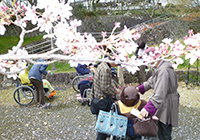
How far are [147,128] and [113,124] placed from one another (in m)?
0.43

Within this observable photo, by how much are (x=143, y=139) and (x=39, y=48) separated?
8595mm

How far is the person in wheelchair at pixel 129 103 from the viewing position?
6.61 ft

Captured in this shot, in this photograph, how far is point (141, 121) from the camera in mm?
1943

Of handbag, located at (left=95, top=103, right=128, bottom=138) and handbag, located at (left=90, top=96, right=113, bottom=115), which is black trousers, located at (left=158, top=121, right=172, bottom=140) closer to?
handbag, located at (left=95, top=103, right=128, bottom=138)

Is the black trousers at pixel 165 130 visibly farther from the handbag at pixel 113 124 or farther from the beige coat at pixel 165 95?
the handbag at pixel 113 124

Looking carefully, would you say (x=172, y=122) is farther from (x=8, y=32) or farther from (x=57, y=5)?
(x=8, y=32)

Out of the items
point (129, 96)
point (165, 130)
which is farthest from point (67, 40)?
point (165, 130)

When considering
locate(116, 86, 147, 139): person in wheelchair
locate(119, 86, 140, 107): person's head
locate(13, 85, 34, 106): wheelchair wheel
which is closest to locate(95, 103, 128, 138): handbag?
locate(116, 86, 147, 139): person in wheelchair

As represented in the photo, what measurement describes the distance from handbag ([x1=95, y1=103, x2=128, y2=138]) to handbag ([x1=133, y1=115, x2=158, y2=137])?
6.4 inches

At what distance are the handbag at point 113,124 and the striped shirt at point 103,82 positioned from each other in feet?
1.32

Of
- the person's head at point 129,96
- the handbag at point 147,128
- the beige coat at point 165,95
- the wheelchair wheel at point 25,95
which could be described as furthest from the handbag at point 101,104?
the wheelchair wheel at point 25,95

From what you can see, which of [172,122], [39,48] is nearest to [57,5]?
[172,122]

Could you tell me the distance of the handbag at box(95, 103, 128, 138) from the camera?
2.01 m

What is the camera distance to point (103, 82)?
232cm
